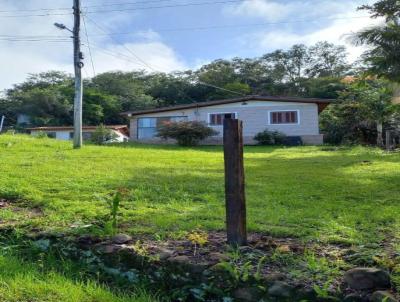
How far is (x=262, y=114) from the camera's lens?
24.9 m

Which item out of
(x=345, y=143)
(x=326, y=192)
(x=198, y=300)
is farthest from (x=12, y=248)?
(x=345, y=143)

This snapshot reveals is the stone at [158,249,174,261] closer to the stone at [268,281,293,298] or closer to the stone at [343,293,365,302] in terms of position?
the stone at [268,281,293,298]

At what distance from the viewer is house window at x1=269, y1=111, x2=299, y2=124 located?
967 inches

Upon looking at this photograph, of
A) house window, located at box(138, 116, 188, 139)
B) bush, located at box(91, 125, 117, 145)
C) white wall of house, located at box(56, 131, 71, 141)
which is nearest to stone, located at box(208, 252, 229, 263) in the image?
bush, located at box(91, 125, 117, 145)

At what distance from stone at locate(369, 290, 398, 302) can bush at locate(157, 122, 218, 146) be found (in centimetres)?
1839

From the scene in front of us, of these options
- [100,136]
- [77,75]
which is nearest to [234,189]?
[77,75]

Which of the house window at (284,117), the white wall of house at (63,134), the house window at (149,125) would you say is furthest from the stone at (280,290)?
the white wall of house at (63,134)

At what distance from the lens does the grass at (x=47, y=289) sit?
309 centimetres

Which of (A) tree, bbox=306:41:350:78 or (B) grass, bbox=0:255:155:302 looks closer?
(B) grass, bbox=0:255:155:302

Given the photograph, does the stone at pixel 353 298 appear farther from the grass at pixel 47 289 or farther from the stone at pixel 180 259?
the grass at pixel 47 289

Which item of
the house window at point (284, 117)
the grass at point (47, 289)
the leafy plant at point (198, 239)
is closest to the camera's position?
the grass at point (47, 289)

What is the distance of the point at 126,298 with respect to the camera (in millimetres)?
3137

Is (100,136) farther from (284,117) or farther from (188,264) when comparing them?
(188,264)

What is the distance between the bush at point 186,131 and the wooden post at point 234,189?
17280 mm
